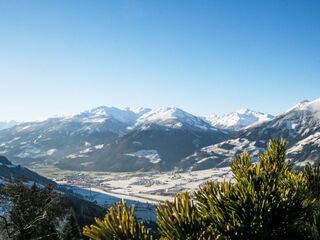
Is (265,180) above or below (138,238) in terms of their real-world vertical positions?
above

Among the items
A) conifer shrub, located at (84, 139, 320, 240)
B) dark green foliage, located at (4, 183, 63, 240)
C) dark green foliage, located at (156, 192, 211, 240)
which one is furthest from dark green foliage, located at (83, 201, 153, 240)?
dark green foliage, located at (4, 183, 63, 240)

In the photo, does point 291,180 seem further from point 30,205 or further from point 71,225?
point 71,225

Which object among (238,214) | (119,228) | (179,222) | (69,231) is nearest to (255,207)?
(238,214)

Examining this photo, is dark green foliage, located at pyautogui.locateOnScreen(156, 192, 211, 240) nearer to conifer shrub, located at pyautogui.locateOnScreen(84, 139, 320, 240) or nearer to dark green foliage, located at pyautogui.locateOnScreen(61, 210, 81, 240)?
conifer shrub, located at pyautogui.locateOnScreen(84, 139, 320, 240)

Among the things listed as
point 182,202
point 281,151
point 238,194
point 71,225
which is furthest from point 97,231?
point 71,225

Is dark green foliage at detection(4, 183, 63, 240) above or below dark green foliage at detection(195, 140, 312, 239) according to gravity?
below

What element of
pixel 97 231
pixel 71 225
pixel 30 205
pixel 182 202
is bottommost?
pixel 71 225

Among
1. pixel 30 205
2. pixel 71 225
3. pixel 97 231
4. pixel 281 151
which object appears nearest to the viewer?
pixel 97 231

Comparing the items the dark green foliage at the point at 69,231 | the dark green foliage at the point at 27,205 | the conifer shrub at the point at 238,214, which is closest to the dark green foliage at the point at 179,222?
the conifer shrub at the point at 238,214

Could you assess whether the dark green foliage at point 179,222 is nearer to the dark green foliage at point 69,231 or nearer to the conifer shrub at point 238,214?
the conifer shrub at point 238,214

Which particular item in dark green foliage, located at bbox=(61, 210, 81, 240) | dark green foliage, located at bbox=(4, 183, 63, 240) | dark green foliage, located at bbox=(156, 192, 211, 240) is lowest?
dark green foliage, located at bbox=(61, 210, 81, 240)

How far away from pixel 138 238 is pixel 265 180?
1.67 meters

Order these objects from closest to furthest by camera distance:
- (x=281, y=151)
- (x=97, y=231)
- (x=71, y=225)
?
(x=97, y=231), (x=281, y=151), (x=71, y=225)

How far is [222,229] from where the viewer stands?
9.42 feet
